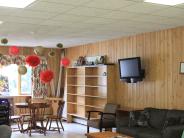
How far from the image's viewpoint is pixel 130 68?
7.53 m

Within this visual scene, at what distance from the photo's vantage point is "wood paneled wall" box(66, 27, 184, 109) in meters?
6.51

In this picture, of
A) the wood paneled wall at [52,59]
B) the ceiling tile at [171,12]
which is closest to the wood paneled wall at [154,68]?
the ceiling tile at [171,12]

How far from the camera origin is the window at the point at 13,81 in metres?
10.3

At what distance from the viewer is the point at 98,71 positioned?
29.9ft

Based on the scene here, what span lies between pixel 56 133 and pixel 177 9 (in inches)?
A: 196

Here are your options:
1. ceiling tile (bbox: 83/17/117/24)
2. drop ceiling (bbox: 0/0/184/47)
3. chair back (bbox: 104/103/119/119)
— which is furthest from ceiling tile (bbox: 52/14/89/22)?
chair back (bbox: 104/103/119/119)

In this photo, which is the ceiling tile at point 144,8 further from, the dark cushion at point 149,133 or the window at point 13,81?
the window at point 13,81

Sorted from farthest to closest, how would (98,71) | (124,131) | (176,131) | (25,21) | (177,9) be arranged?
1. (98,71)
2. (124,131)
3. (25,21)
4. (176,131)
5. (177,9)

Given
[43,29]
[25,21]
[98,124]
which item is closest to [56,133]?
[98,124]

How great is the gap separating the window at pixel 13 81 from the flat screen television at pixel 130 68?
4.24 m

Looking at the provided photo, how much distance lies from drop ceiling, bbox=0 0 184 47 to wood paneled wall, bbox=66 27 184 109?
12.6 inches

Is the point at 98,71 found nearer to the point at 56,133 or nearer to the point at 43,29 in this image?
the point at 56,133

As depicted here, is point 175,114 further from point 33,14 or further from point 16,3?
point 16,3

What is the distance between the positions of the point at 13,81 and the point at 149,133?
619cm
